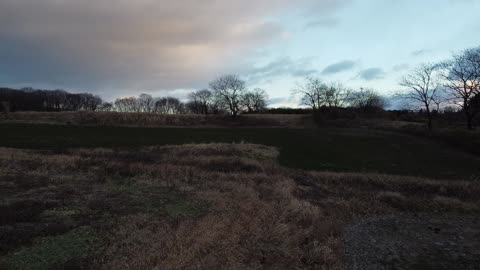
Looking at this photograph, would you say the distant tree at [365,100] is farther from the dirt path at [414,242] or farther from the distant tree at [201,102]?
the dirt path at [414,242]

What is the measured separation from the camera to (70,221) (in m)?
12.6

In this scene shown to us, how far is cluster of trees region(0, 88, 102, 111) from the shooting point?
130075 mm

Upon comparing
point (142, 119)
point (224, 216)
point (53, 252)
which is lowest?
point (224, 216)

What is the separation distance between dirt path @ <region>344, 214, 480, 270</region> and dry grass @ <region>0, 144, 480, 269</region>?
1.00 metres

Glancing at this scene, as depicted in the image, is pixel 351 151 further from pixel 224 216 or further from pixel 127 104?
pixel 127 104

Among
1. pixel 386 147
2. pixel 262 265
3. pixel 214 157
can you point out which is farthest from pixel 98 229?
pixel 386 147

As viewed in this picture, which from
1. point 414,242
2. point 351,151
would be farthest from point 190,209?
point 351,151

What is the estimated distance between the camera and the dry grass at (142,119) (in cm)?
7588

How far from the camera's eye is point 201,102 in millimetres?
149375

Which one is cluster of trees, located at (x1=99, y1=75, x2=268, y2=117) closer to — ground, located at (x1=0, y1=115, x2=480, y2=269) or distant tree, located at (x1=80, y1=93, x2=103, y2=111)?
distant tree, located at (x1=80, y1=93, x2=103, y2=111)

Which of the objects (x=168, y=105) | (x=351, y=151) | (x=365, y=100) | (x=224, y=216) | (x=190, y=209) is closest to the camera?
(x=224, y=216)

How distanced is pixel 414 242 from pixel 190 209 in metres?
10.0

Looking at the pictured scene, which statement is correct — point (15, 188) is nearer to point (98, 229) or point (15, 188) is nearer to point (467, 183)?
point (98, 229)

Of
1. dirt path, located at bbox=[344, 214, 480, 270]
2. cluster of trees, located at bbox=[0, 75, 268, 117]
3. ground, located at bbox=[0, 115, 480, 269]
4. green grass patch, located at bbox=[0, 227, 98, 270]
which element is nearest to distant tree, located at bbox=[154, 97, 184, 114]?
cluster of trees, located at bbox=[0, 75, 268, 117]
